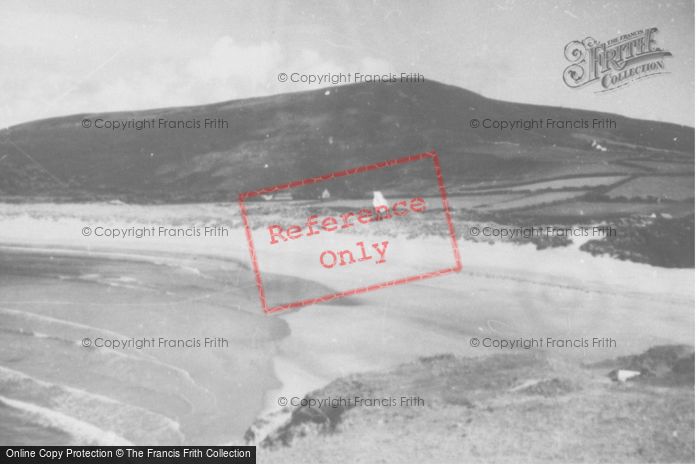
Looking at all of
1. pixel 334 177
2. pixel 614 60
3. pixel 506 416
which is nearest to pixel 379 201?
pixel 334 177

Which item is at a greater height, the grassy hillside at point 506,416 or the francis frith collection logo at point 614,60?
the francis frith collection logo at point 614,60

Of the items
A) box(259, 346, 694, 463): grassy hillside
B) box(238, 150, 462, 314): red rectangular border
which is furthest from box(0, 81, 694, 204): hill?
box(259, 346, 694, 463): grassy hillside

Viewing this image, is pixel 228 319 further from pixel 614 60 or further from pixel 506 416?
pixel 614 60

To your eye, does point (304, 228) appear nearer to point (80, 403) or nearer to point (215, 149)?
point (215, 149)

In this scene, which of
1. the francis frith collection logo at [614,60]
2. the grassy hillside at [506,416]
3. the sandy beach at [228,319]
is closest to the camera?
the grassy hillside at [506,416]

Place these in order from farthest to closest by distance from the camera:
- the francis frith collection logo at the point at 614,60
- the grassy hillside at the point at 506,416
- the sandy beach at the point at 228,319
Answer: the francis frith collection logo at the point at 614,60
the sandy beach at the point at 228,319
the grassy hillside at the point at 506,416

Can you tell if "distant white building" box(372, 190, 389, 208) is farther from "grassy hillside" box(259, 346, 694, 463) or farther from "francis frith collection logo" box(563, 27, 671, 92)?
"francis frith collection logo" box(563, 27, 671, 92)

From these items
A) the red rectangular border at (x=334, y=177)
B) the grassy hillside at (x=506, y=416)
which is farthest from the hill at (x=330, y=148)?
the grassy hillside at (x=506, y=416)

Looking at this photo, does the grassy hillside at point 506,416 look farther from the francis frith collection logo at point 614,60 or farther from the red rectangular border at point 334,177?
the francis frith collection logo at point 614,60
